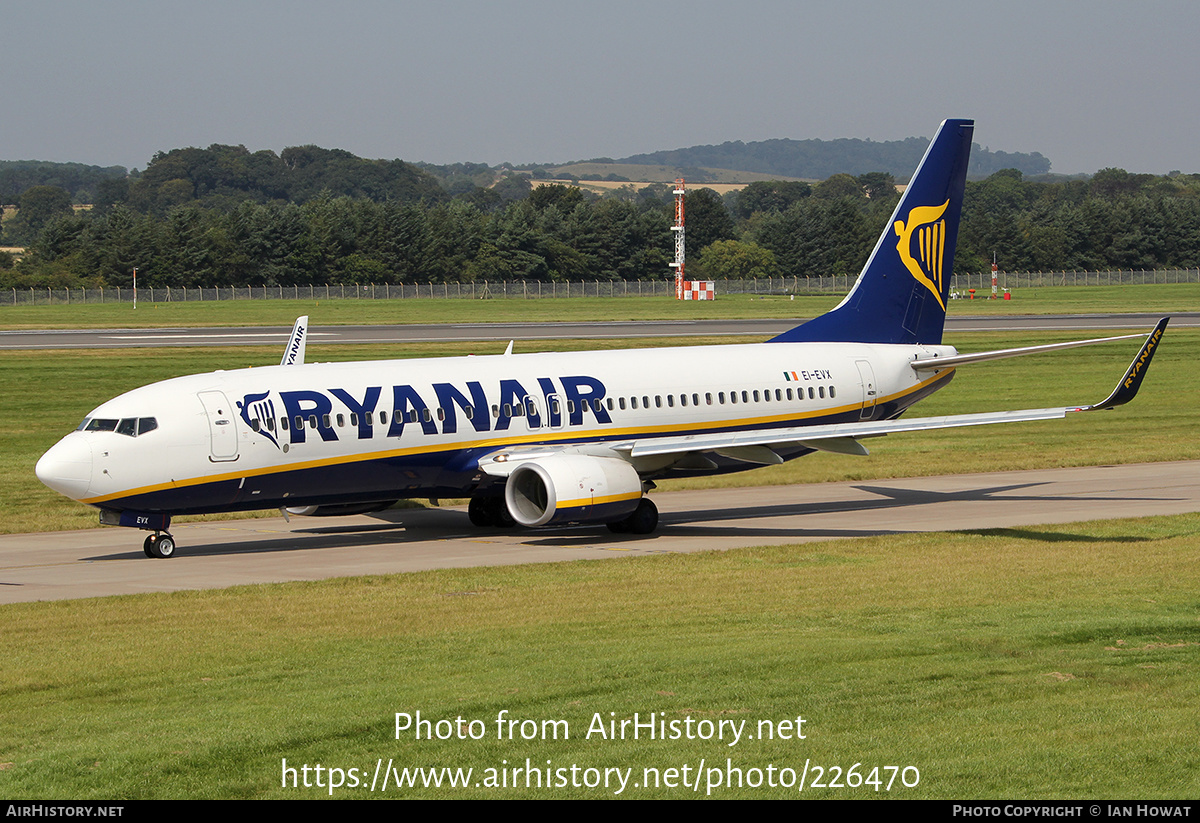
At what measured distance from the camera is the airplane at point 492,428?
29594 millimetres

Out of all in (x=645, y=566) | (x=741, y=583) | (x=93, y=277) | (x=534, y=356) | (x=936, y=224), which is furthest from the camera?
(x=93, y=277)

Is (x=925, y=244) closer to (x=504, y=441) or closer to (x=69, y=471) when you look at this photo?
(x=504, y=441)

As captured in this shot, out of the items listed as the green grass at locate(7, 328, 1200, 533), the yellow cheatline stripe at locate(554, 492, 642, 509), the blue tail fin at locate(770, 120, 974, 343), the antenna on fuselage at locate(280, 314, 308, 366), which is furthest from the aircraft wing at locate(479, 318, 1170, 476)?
the antenna on fuselage at locate(280, 314, 308, 366)

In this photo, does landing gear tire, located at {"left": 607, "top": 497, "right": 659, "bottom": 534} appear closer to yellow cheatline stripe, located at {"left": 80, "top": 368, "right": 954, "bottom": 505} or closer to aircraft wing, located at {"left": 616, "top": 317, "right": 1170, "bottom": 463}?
aircraft wing, located at {"left": 616, "top": 317, "right": 1170, "bottom": 463}

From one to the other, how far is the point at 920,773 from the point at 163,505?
20.3 meters

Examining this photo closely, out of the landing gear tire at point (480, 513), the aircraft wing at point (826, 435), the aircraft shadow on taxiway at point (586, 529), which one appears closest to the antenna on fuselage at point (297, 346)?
the aircraft shadow on taxiway at point (586, 529)

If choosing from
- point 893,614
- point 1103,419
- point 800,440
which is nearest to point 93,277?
point 1103,419

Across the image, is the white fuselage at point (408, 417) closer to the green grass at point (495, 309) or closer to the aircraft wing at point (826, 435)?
the aircraft wing at point (826, 435)

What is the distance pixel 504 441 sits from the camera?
33250mm

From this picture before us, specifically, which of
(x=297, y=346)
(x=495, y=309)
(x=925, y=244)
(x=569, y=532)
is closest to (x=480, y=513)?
(x=569, y=532)

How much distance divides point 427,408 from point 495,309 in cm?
10294

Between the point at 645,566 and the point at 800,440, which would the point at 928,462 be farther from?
the point at 645,566

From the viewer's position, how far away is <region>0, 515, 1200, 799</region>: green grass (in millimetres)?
13508

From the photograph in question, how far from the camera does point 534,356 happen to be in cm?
3581
